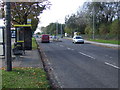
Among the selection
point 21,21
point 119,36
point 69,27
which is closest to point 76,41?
point 119,36

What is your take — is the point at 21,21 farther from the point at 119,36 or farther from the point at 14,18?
the point at 119,36

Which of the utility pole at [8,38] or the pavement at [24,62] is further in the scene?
the pavement at [24,62]

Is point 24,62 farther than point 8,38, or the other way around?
point 24,62

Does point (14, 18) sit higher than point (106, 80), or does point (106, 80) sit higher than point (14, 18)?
point (14, 18)

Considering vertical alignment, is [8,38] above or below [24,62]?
above

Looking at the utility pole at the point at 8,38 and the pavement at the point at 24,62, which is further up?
the utility pole at the point at 8,38

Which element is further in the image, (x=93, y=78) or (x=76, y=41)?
(x=76, y=41)

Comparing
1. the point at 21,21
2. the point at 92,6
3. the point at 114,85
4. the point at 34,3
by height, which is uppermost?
the point at 92,6

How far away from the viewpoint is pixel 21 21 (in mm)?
27281

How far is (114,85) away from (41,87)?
8.41 feet

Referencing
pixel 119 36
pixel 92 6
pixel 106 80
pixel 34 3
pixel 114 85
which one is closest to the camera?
pixel 114 85

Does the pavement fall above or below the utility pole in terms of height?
below

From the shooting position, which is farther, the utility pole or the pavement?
the pavement

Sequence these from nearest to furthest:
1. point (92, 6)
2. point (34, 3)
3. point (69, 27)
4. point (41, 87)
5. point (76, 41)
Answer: point (41, 87)
point (34, 3)
point (76, 41)
point (92, 6)
point (69, 27)
